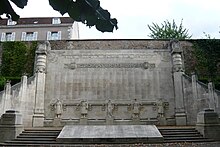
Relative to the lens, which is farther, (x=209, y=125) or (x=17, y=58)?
(x=17, y=58)

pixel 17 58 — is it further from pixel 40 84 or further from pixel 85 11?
pixel 85 11

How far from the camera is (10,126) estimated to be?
438 inches

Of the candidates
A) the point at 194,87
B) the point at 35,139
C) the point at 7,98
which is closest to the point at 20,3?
the point at 35,139

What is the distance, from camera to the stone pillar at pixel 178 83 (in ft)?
53.8

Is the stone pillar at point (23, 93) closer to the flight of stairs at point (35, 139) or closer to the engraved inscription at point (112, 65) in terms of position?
the engraved inscription at point (112, 65)

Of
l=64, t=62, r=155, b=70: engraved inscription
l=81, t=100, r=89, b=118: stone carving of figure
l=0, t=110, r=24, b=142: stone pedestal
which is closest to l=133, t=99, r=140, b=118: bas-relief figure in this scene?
l=64, t=62, r=155, b=70: engraved inscription

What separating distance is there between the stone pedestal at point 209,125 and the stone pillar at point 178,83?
4534 millimetres

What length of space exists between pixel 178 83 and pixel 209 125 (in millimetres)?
6157

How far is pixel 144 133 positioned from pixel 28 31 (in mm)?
31779

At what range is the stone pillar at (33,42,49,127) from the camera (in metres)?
16.3

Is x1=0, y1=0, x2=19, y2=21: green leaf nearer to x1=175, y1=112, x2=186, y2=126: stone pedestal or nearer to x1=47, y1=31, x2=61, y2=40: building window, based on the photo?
x1=175, y1=112, x2=186, y2=126: stone pedestal

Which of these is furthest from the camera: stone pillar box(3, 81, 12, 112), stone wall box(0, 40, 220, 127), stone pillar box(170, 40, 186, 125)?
stone pillar box(170, 40, 186, 125)

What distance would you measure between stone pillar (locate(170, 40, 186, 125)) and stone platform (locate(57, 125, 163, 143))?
5133 millimetres

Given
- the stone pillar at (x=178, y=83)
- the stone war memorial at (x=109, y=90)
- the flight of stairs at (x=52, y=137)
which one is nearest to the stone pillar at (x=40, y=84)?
the stone war memorial at (x=109, y=90)
